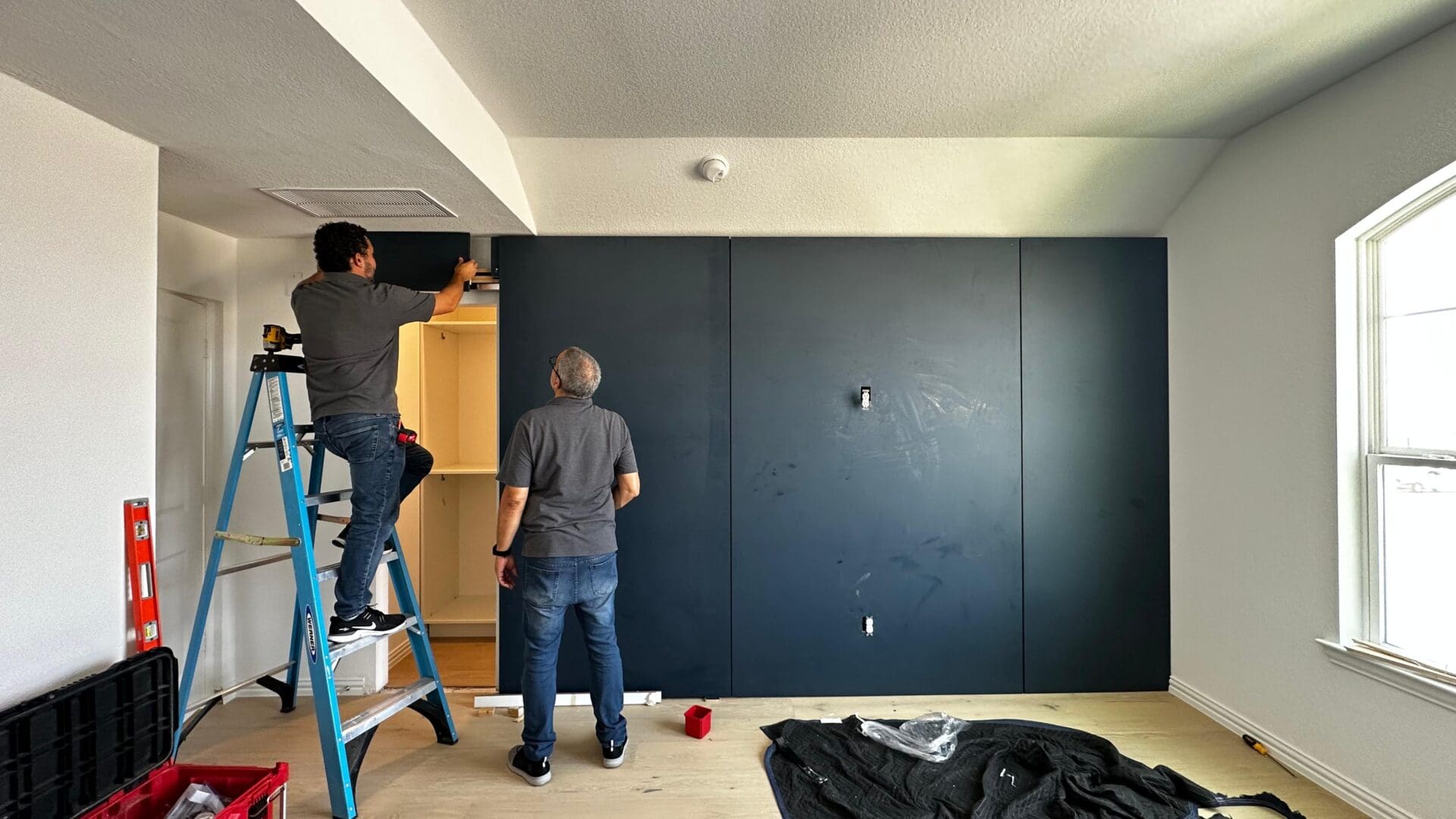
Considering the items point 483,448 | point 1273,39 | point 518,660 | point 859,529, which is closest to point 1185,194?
point 1273,39

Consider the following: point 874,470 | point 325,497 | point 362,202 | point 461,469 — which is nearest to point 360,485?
point 325,497

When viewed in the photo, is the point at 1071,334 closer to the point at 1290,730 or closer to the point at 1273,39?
the point at 1273,39

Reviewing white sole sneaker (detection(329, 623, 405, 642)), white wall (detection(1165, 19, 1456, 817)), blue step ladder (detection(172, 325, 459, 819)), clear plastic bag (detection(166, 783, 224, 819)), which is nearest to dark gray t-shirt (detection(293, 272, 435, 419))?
blue step ladder (detection(172, 325, 459, 819))

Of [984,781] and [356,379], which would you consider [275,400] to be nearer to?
[356,379]

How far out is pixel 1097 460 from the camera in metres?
3.05

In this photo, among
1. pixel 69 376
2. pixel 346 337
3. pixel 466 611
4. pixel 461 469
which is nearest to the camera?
pixel 69 376

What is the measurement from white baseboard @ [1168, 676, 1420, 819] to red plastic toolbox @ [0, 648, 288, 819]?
360 cm

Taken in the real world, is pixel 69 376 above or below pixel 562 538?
above

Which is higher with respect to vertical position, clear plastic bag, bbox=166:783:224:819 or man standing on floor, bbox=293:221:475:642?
man standing on floor, bbox=293:221:475:642

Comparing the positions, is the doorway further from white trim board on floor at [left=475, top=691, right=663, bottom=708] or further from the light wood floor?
white trim board on floor at [left=475, top=691, right=663, bottom=708]

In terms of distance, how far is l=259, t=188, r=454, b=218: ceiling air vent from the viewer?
96.0 inches

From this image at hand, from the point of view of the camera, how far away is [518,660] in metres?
2.98

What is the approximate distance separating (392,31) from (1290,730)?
3.99 m

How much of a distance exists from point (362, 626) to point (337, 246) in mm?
1396
